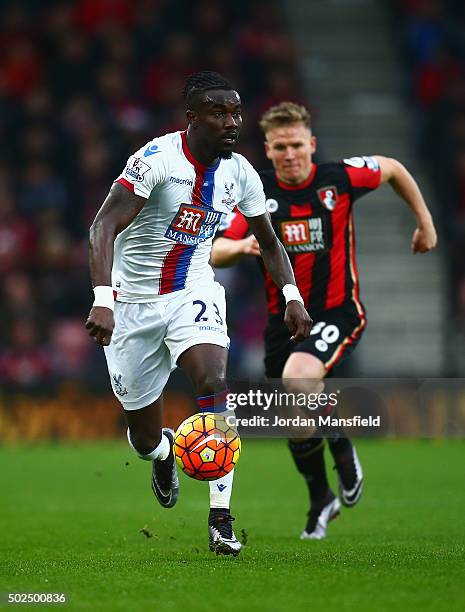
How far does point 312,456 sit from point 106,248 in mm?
2632

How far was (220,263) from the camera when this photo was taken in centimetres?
759

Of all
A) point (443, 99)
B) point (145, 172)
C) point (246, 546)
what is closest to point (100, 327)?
point (145, 172)

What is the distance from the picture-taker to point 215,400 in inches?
240

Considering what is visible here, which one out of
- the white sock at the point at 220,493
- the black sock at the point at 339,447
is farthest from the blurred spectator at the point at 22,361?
the white sock at the point at 220,493

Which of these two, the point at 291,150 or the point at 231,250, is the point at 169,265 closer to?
the point at 231,250

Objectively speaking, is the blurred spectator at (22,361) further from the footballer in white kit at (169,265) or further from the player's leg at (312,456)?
the footballer in white kit at (169,265)

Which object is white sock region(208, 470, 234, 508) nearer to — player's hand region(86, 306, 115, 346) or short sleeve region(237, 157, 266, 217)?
player's hand region(86, 306, 115, 346)

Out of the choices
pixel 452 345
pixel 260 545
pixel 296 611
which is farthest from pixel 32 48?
pixel 296 611

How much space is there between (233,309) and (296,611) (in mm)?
10314

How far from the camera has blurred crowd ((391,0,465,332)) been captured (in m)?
16.2

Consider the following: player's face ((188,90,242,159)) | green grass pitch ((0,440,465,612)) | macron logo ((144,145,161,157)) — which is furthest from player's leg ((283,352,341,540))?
macron logo ((144,145,161,157))

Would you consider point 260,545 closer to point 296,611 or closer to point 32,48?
point 296,611

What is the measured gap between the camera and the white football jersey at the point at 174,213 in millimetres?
6207

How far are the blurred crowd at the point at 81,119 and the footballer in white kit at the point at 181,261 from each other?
774 centimetres
